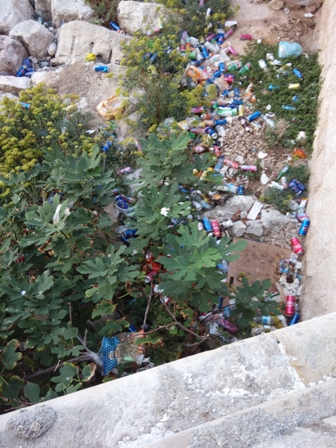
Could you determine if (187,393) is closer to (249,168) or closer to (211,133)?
(249,168)

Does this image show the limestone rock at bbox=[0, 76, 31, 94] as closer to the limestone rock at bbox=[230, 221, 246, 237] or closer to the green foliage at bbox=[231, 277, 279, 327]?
the limestone rock at bbox=[230, 221, 246, 237]

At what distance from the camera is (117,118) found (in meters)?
4.62

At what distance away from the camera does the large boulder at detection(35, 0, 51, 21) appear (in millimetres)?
5914

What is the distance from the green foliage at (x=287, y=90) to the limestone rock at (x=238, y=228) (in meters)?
1.12

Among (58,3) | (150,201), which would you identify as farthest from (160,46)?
(150,201)

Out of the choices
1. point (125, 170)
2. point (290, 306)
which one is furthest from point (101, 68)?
point (290, 306)

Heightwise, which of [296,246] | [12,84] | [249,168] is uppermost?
[12,84]

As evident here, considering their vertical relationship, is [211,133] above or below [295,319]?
above

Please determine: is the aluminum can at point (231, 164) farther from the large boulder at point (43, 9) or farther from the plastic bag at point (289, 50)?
the large boulder at point (43, 9)

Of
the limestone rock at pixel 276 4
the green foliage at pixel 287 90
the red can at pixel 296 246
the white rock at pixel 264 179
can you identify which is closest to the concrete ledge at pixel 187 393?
the red can at pixel 296 246

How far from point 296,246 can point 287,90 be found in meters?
1.92

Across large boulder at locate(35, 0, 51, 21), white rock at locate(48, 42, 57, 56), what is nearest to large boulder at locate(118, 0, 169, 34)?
white rock at locate(48, 42, 57, 56)

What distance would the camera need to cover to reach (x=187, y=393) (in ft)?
5.46

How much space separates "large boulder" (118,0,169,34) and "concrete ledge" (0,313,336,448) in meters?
4.66
